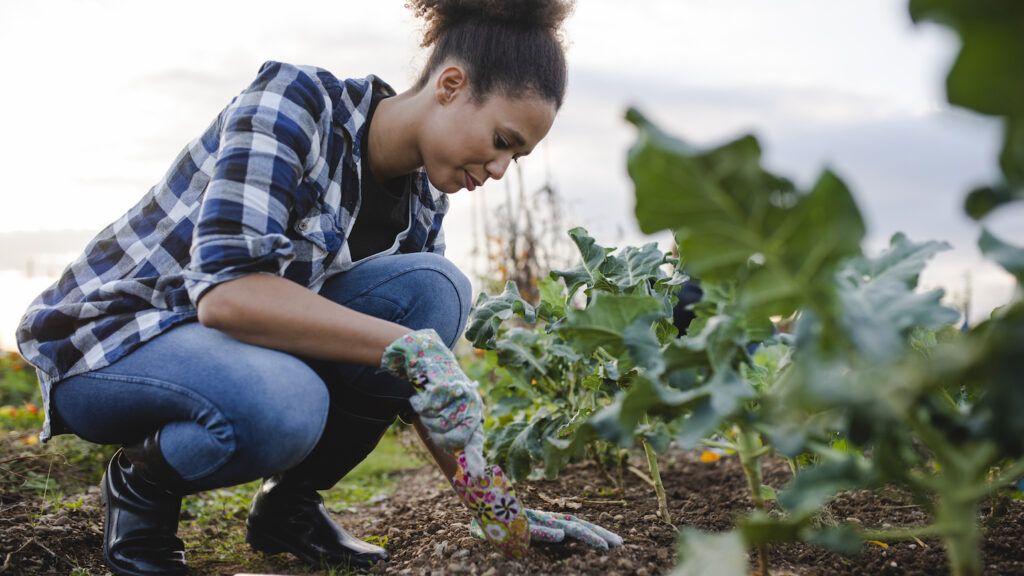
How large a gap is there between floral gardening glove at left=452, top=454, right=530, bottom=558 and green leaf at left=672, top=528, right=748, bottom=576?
2.28 ft

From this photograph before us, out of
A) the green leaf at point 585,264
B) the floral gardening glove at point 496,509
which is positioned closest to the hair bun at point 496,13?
the green leaf at point 585,264

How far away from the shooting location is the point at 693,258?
92 centimetres

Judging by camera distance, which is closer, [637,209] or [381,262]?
[637,209]

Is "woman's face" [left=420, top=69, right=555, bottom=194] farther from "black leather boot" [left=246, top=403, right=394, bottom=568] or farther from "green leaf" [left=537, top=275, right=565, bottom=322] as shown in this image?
"black leather boot" [left=246, top=403, right=394, bottom=568]

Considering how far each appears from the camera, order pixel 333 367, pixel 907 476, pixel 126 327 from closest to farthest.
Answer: pixel 907 476, pixel 126 327, pixel 333 367

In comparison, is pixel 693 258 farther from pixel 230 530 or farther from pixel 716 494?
pixel 230 530

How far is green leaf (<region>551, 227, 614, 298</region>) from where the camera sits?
5.90 ft

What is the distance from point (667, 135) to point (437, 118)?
3.48ft

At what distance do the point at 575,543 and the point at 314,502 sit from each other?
0.74 m

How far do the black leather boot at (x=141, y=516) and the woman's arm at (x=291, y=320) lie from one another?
377 millimetres

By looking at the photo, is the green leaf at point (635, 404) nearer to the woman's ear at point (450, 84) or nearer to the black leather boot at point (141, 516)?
the woman's ear at point (450, 84)

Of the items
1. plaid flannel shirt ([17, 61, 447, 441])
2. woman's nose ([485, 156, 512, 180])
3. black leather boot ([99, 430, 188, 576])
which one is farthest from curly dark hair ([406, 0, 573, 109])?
black leather boot ([99, 430, 188, 576])

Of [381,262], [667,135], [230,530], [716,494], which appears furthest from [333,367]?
[667,135]

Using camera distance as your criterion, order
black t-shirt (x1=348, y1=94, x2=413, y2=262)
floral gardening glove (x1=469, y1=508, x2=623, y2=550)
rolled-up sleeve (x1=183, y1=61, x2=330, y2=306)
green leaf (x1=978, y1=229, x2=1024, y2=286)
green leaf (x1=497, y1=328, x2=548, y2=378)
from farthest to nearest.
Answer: black t-shirt (x1=348, y1=94, x2=413, y2=262), green leaf (x1=497, y1=328, x2=548, y2=378), floral gardening glove (x1=469, y1=508, x2=623, y2=550), rolled-up sleeve (x1=183, y1=61, x2=330, y2=306), green leaf (x1=978, y1=229, x2=1024, y2=286)
